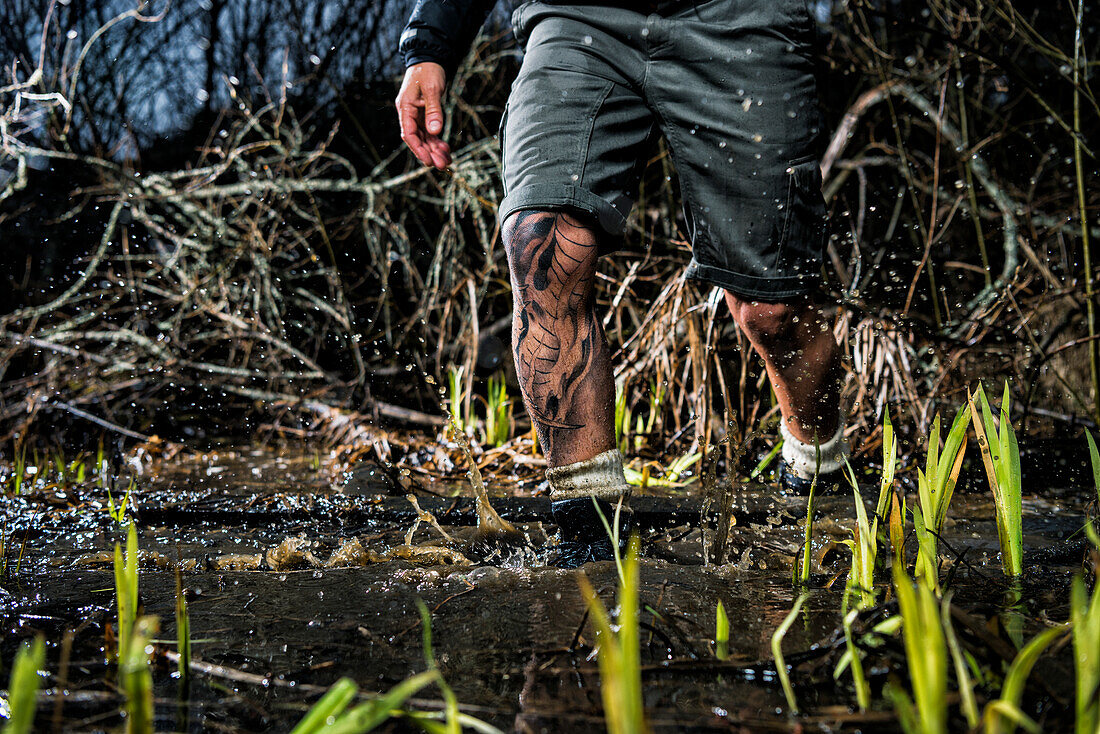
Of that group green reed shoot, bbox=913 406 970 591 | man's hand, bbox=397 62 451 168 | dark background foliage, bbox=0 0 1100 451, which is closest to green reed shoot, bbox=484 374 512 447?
dark background foliage, bbox=0 0 1100 451

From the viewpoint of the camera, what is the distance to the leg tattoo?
1642 mm

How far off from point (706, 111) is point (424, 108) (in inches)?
29.5

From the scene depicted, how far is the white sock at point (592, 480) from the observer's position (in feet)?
5.26

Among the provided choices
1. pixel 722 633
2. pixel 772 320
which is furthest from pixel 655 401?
pixel 722 633

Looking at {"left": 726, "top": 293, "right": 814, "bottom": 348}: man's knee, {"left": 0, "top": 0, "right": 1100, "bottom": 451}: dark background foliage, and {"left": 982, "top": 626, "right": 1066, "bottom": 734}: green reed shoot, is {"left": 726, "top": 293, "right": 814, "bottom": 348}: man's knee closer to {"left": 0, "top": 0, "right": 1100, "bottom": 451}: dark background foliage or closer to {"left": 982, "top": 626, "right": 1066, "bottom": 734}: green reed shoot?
{"left": 0, "top": 0, "right": 1100, "bottom": 451}: dark background foliage

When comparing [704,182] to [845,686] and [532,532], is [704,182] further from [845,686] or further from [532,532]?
[845,686]

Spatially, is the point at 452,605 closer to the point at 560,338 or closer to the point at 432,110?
the point at 560,338

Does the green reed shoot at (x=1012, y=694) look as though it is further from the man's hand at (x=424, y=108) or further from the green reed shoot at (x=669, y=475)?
the green reed shoot at (x=669, y=475)

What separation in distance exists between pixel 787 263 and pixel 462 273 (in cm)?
210

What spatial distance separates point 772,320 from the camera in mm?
1912

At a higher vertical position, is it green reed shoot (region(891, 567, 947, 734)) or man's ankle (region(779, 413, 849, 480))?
man's ankle (region(779, 413, 849, 480))

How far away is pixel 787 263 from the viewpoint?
6.15ft

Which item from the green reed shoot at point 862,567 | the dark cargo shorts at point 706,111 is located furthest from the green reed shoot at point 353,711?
the dark cargo shorts at point 706,111

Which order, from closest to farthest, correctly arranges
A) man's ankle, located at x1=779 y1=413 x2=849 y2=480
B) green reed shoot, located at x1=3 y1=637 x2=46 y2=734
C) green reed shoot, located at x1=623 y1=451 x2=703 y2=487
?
1. green reed shoot, located at x1=3 y1=637 x2=46 y2=734
2. man's ankle, located at x1=779 y1=413 x2=849 y2=480
3. green reed shoot, located at x1=623 y1=451 x2=703 y2=487
